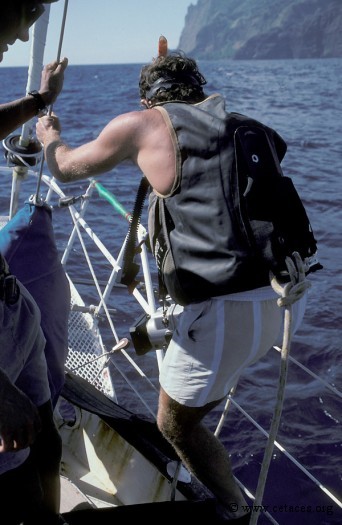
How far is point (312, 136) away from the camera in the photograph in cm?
1791

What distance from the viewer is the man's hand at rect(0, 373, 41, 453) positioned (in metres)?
1.61

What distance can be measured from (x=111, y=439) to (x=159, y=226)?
4.31ft

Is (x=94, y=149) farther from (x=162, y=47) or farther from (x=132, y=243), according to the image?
(x=162, y=47)

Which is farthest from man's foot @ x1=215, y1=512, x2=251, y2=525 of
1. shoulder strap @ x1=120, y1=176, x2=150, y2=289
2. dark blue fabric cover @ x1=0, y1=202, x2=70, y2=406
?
shoulder strap @ x1=120, y1=176, x2=150, y2=289

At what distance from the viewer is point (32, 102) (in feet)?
8.57

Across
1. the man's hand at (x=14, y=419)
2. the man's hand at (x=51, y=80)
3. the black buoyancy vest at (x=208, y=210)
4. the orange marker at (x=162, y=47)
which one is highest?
the orange marker at (x=162, y=47)

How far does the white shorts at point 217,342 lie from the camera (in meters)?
2.35

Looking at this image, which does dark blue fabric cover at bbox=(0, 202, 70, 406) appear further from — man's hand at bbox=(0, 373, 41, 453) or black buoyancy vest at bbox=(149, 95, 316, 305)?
man's hand at bbox=(0, 373, 41, 453)

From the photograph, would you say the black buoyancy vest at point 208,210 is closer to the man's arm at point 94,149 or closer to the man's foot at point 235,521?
the man's arm at point 94,149

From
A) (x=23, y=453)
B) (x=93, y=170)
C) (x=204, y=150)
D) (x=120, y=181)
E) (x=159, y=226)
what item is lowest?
(x=120, y=181)

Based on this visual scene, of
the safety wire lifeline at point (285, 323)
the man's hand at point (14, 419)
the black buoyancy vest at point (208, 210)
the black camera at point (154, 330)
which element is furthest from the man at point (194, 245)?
the man's hand at point (14, 419)

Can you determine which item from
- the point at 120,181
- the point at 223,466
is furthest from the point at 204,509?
the point at 120,181

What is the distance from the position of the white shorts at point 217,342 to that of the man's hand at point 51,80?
3.75 feet

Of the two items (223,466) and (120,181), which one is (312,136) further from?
(223,466)
